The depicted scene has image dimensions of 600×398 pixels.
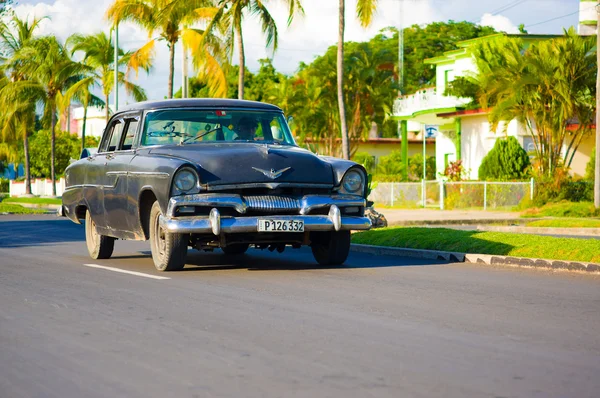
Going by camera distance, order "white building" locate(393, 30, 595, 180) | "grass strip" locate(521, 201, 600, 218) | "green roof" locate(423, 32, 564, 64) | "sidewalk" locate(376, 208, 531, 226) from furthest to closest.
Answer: "green roof" locate(423, 32, 564, 64), "white building" locate(393, 30, 595, 180), "sidewalk" locate(376, 208, 531, 226), "grass strip" locate(521, 201, 600, 218)

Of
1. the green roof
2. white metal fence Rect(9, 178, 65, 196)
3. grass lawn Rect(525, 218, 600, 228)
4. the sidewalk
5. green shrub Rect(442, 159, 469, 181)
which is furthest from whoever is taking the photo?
white metal fence Rect(9, 178, 65, 196)

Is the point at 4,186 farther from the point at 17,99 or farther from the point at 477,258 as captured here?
the point at 477,258

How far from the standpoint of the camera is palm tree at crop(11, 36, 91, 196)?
2195 inches

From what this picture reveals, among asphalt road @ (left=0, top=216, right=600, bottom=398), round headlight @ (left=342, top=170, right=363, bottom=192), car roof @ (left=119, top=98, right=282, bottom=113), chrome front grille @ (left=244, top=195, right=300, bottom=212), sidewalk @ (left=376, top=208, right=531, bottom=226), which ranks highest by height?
car roof @ (left=119, top=98, right=282, bottom=113)

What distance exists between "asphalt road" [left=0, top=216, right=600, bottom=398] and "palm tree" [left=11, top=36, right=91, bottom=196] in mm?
45953

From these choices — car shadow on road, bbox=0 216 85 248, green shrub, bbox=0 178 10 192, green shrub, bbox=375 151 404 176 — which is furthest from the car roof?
green shrub, bbox=0 178 10 192

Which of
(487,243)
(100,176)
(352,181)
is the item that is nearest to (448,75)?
Result: (487,243)

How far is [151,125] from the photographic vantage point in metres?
12.1

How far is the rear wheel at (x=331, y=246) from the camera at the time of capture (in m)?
12.0

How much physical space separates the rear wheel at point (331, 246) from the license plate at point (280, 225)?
1.18m

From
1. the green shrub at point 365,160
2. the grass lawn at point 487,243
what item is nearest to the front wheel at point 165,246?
the grass lawn at point 487,243

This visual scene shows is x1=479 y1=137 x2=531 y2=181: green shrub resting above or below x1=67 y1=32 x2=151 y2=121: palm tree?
below

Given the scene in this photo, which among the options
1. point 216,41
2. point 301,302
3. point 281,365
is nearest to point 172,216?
point 301,302

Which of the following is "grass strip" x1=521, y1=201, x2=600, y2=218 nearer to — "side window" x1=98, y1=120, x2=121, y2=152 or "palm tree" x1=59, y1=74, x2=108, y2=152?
"side window" x1=98, y1=120, x2=121, y2=152
